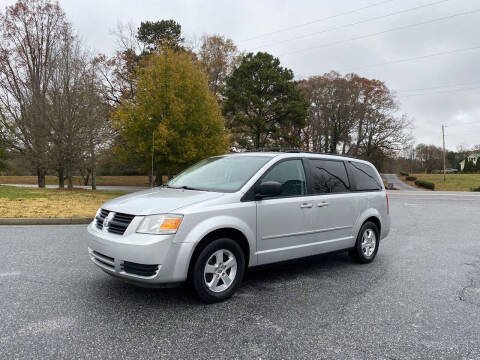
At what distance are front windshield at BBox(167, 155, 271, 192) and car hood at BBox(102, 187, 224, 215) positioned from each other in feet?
0.89

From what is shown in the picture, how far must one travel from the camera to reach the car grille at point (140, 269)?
355 cm

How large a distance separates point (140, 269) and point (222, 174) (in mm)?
1746

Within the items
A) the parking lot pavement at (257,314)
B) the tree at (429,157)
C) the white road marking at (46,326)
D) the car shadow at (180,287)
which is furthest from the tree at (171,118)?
the tree at (429,157)

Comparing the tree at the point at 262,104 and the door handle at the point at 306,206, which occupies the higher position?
the tree at the point at 262,104

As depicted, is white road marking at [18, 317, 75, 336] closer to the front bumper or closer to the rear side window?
the front bumper

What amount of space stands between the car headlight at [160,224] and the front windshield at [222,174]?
0.84 meters

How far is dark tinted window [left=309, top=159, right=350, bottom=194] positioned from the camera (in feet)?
16.9

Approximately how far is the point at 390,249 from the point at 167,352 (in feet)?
18.0

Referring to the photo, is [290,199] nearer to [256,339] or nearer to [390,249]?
[256,339]

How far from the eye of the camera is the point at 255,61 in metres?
35.5

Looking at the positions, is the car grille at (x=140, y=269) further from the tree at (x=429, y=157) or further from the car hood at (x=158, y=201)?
the tree at (x=429, y=157)

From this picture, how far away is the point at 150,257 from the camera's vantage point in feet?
11.6

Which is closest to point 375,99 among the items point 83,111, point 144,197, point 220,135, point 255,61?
point 255,61

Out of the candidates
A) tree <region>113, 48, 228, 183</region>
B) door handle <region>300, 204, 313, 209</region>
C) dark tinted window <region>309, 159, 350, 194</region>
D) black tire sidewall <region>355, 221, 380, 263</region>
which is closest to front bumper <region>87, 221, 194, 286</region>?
door handle <region>300, 204, 313, 209</region>
